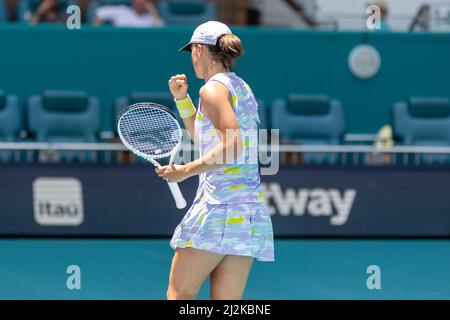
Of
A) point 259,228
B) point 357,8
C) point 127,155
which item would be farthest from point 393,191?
point 259,228

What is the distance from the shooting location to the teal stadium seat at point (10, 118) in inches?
412

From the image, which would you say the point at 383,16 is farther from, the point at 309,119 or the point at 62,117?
the point at 62,117

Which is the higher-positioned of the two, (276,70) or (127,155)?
(276,70)

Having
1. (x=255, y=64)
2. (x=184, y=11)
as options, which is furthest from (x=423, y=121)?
(x=184, y=11)

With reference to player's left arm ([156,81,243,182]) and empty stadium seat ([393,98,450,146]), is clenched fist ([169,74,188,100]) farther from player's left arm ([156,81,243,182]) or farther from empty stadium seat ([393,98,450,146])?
empty stadium seat ([393,98,450,146])

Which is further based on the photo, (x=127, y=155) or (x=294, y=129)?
(x=294, y=129)

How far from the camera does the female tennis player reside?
14.0 feet

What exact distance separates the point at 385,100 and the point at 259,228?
8064 millimetres

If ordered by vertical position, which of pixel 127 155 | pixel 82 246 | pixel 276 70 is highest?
pixel 276 70

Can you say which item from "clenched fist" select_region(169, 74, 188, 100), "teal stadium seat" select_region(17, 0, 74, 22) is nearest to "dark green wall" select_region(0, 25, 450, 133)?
"teal stadium seat" select_region(17, 0, 74, 22)

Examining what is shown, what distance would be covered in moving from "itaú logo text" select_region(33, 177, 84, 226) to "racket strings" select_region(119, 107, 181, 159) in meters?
4.79
